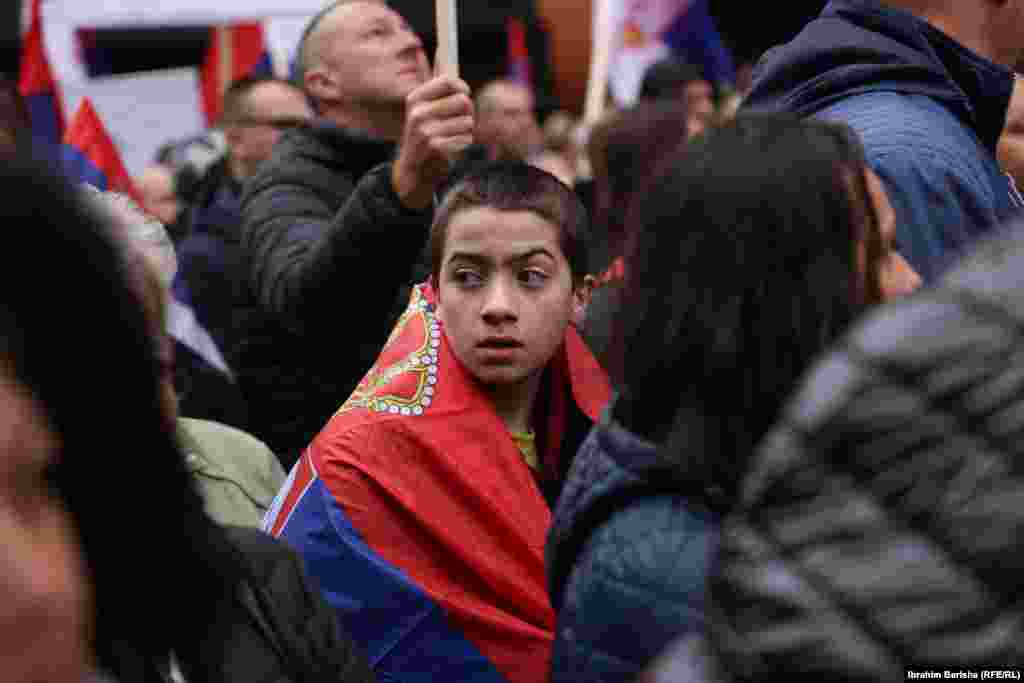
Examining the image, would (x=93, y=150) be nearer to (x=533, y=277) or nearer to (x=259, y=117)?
(x=259, y=117)

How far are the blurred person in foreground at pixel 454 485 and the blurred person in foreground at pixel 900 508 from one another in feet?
5.98

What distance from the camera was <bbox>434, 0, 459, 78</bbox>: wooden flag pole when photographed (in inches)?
122

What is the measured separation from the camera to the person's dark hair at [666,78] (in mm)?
6672

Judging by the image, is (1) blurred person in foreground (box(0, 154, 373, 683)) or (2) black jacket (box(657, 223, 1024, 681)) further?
(1) blurred person in foreground (box(0, 154, 373, 683))

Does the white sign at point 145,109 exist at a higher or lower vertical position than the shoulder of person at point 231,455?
lower

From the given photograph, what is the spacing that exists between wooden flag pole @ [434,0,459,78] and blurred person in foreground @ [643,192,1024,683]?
2.19 metres

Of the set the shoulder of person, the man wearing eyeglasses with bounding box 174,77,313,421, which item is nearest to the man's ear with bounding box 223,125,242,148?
the man wearing eyeglasses with bounding box 174,77,313,421

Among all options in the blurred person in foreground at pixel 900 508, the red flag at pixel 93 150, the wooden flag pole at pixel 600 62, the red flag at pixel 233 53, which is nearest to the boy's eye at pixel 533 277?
the blurred person in foreground at pixel 900 508

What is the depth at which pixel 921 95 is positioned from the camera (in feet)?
8.49

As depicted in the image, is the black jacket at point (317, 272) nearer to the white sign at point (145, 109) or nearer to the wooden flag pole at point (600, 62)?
the wooden flag pole at point (600, 62)

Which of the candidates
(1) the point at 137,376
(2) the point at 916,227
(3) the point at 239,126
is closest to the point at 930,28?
(2) the point at 916,227

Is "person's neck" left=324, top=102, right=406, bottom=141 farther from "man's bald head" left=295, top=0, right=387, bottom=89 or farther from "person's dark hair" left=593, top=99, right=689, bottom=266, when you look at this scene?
"person's dark hair" left=593, top=99, right=689, bottom=266

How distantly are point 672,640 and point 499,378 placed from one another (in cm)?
122

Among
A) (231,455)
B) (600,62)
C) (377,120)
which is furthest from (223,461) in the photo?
(600,62)
